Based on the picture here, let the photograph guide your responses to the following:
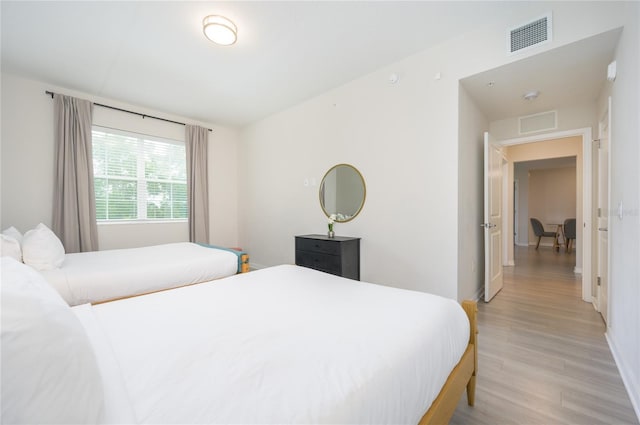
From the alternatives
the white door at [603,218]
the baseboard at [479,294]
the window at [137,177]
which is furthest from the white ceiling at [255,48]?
the baseboard at [479,294]

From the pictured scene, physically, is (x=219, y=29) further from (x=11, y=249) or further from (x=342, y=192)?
(x=11, y=249)

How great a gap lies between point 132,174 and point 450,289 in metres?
4.61

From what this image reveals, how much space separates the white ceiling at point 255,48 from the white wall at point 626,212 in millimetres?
423

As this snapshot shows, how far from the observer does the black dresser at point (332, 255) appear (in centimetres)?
306

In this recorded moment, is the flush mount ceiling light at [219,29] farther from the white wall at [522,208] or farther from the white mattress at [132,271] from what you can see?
the white wall at [522,208]

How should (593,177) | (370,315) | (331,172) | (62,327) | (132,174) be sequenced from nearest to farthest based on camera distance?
(62,327), (370,315), (593,177), (331,172), (132,174)

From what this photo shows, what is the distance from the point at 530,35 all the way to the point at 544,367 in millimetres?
2624

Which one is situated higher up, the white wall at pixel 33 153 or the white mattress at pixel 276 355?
the white wall at pixel 33 153

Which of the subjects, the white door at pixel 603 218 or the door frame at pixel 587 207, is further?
the door frame at pixel 587 207

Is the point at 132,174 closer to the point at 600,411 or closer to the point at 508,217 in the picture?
the point at 600,411

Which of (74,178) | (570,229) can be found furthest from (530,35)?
(570,229)

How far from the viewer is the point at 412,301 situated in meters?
1.39

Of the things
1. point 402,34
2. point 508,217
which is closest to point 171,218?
point 402,34

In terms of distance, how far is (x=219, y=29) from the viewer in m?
2.28
